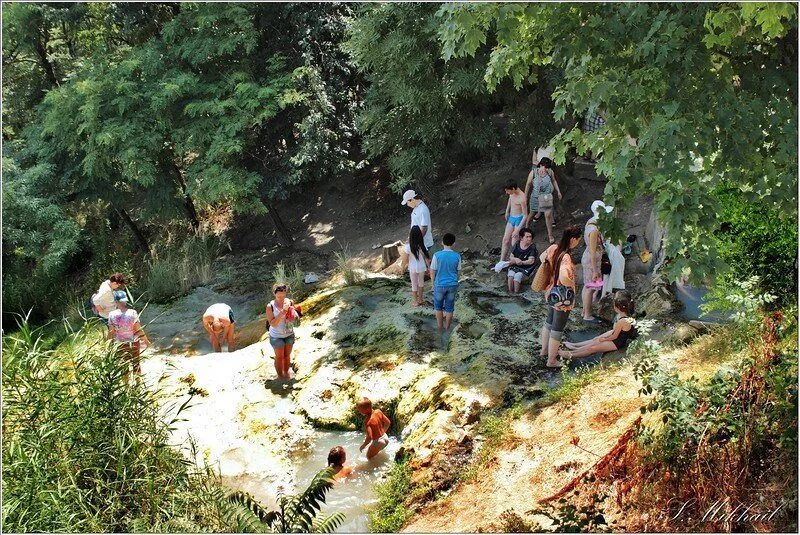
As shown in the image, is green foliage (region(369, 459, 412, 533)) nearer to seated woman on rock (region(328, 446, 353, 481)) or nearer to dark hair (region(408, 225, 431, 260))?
seated woman on rock (region(328, 446, 353, 481))

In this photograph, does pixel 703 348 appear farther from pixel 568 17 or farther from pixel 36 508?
pixel 36 508

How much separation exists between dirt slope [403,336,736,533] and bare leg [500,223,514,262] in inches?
161

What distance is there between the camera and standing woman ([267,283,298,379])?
954cm

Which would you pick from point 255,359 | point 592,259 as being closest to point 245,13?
point 255,359

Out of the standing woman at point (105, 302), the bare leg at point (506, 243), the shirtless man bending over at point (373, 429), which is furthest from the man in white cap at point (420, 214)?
the standing woman at point (105, 302)

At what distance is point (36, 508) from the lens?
620 centimetres

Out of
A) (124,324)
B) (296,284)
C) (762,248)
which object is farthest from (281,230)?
(762,248)

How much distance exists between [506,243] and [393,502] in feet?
18.1

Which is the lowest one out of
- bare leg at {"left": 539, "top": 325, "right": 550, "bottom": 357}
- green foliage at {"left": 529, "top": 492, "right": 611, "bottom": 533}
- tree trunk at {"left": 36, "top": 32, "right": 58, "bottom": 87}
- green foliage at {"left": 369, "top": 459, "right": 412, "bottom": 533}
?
green foliage at {"left": 369, "top": 459, "right": 412, "bottom": 533}

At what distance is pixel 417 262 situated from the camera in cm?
1050

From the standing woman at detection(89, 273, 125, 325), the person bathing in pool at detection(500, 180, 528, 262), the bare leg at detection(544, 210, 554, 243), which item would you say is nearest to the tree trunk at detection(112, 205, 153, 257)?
the standing woman at detection(89, 273, 125, 325)

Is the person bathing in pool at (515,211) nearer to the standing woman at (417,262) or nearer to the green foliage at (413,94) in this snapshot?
the standing woman at (417,262)

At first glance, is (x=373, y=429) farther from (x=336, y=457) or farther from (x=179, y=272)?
(x=179, y=272)

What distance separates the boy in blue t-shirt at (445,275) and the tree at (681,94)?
9.59 feet
